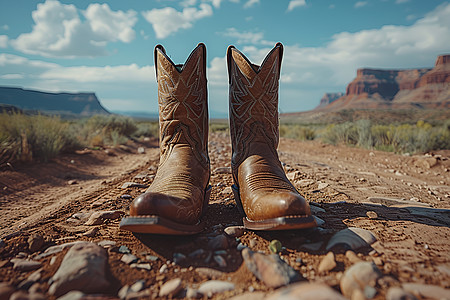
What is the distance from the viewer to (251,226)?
5.12ft

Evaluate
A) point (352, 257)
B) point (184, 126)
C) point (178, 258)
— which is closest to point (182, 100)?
point (184, 126)

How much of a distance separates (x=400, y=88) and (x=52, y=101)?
484 feet

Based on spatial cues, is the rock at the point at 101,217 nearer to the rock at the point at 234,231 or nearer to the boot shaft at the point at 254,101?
the rock at the point at 234,231

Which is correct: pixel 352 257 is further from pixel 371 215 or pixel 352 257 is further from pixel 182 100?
pixel 182 100

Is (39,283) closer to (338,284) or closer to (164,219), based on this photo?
(164,219)

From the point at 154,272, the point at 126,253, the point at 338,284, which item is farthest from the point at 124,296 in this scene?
the point at 338,284

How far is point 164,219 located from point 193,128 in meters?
0.98

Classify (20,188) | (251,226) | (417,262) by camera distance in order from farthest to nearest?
(20,188) → (251,226) → (417,262)

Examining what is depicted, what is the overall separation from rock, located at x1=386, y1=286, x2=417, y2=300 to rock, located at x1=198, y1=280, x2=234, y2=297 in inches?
23.2

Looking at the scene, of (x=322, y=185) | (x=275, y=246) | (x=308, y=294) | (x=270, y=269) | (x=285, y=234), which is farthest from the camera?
(x=322, y=185)

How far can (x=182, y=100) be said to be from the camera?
2115mm

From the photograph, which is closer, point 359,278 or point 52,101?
point 359,278

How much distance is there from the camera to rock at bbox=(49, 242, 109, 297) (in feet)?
3.53

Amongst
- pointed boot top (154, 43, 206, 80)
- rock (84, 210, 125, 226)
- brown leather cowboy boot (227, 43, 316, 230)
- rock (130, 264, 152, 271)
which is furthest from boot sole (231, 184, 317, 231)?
pointed boot top (154, 43, 206, 80)
